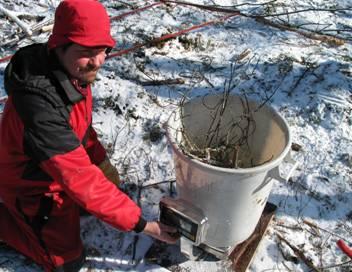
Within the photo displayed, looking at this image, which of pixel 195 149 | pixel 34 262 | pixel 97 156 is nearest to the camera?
pixel 195 149

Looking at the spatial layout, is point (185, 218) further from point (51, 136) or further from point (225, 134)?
point (51, 136)

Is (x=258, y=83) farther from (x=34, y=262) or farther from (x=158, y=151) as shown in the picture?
(x=34, y=262)

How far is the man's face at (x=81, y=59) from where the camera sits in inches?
60.1

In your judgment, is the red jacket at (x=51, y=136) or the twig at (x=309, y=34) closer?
the red jacket at (x=51, y=136)

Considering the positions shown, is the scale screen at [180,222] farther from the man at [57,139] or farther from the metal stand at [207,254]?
the metal stand at [207,254]

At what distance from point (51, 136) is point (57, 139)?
2 centimetres

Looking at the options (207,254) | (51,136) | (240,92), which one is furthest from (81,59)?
(240,92)

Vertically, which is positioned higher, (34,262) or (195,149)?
(195,149)

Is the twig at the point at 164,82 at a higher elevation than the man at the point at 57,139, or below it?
below

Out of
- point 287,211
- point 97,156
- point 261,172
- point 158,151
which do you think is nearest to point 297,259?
point 287,211

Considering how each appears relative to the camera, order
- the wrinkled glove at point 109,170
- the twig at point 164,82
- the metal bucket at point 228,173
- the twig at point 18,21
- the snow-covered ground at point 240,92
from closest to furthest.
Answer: the metal bucket at point 228,173, the snow-covered ground at point 240,92, the wrinkled glove at point 109,170, the twig at point 164,82, the twig at point 18,21

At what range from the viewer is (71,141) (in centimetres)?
157

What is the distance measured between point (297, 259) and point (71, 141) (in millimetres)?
1324

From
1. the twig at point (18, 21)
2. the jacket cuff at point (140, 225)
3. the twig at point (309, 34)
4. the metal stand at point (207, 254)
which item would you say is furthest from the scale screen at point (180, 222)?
the twig at point (309, 34)
